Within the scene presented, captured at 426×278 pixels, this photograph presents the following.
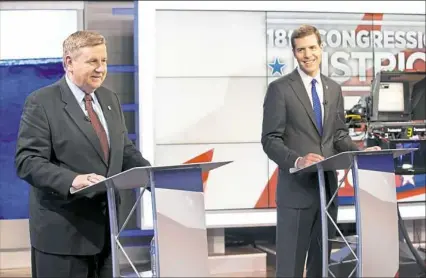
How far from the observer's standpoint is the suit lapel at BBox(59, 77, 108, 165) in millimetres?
2789

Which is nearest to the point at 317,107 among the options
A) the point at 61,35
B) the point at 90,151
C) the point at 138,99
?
the point at 90,151

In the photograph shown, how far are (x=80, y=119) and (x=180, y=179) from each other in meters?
0.49

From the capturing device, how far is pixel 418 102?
5.07 m

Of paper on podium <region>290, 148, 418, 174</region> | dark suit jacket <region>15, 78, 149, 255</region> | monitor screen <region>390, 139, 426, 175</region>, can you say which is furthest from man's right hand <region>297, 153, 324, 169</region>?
monitor screen <region>390, 139, 426, 175</region>

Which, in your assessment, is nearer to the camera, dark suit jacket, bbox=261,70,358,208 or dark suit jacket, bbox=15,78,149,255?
dark suit jacket, bbox=15,78,149,255

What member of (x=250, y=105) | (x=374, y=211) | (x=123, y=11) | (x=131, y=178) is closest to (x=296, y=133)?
(x=374, y=211)

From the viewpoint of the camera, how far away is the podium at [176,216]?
253cm

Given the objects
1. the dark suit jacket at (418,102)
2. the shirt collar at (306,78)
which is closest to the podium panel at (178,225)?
the shirt collar at (306,78)

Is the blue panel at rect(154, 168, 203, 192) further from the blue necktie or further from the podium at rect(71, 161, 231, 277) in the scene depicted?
the blue necktie

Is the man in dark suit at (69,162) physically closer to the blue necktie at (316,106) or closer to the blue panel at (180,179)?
the blue panel at (180,179)

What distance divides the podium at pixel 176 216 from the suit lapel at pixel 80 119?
0.23 metres

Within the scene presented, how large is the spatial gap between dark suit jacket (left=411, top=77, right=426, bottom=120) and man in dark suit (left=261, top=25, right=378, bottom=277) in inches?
55.1

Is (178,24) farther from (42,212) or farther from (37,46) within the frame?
(42,212)

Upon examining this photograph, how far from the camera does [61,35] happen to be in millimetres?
6090
